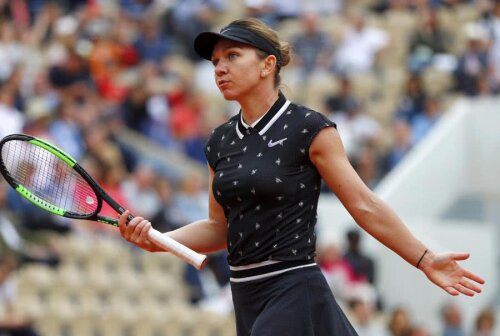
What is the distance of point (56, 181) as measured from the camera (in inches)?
272

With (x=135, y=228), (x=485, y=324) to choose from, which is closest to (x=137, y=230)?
(x=135, y=228)

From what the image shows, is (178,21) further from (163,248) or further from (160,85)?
(163,248)

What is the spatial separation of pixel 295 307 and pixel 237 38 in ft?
3.64

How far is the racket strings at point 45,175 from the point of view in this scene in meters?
6.27

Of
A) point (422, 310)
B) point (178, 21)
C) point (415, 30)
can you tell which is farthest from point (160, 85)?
point (422, 310)

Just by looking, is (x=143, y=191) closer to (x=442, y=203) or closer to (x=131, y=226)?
(x=442, y=203)

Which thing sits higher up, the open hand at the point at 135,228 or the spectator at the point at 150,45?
the spectator at the point at 150,45

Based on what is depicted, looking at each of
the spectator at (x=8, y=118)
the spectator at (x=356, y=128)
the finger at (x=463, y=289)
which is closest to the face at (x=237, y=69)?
the finger at (x=463, y=289)

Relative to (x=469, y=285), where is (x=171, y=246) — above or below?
above

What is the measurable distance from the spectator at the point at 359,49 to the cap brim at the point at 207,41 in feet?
31.0

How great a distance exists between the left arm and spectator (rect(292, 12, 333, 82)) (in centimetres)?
961

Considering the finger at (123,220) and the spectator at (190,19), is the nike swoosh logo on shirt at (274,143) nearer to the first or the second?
the finger at (123,220)

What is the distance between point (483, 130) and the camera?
1455 cm

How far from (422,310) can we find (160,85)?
4.03 meters
